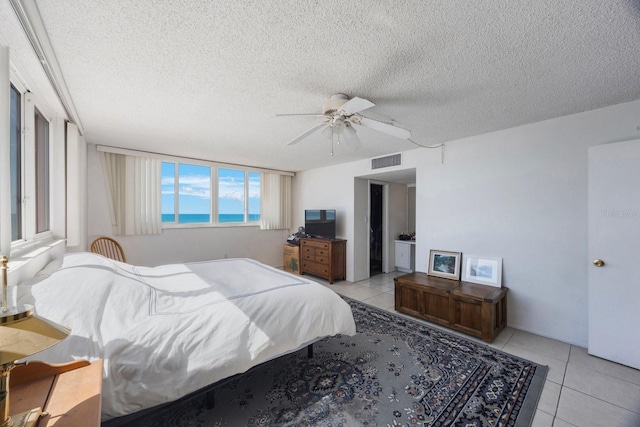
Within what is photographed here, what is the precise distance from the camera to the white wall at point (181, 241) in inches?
148

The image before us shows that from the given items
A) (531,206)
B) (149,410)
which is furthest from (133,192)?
(531,206)

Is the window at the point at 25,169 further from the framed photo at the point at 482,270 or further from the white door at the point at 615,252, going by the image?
the white door at the point at 615,252

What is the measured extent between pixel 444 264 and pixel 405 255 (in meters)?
1.95

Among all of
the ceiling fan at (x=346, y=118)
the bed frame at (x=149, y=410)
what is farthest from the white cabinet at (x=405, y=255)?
the bed frame at (x=149, y=410)

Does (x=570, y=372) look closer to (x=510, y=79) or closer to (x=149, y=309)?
(x=510, y=79)

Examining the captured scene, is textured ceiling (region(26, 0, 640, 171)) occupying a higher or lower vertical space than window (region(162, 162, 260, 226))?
higher

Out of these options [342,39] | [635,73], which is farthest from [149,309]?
[635,73]

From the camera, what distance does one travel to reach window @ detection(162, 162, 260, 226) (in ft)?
14.4

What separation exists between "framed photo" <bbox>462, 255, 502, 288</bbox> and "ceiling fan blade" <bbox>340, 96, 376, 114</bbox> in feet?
8.25

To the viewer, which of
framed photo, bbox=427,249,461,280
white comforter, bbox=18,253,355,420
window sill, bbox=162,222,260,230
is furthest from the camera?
window sill, bbox=162,222,260,230

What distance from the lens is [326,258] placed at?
4.69 m

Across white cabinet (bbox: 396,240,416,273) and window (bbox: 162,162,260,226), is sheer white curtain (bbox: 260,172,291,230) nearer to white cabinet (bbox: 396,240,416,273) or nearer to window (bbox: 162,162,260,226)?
window (bbox: 162,162,260,226)

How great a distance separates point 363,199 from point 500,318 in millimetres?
2799

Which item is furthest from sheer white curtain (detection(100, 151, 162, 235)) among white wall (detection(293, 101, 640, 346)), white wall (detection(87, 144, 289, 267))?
white wall (detection(293, 101, 640, 346))
